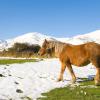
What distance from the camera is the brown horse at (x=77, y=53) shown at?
17016 millimetres

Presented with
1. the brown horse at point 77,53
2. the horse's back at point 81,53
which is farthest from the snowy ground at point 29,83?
the horse's back at point 81,53

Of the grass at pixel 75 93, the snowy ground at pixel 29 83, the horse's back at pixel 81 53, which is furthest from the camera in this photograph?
the horse's back at pixel 81 53

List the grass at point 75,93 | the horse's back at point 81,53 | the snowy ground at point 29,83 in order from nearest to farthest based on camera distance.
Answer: the grass at point 75,93 < the snowy ground at point 29,83 < the horse's back at point 81,53

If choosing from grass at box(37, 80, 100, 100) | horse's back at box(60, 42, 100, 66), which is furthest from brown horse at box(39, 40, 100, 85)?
grass at box(37, 80, 100, 100)

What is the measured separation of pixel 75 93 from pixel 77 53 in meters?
3.39

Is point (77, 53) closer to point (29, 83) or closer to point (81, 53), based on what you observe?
point (81, 53)

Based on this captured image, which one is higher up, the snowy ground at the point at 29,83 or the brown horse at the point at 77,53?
the brown horse at the point at 77,53

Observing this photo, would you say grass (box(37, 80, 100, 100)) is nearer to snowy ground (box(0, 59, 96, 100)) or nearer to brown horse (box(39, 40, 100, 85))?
snowy ground (box(0, 59, 96, 100))

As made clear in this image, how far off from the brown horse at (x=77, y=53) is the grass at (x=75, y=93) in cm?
110

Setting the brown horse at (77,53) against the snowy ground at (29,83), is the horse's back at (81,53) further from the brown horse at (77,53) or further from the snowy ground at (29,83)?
the snowy ground at (29,83)

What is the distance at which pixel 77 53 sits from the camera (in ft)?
58.9

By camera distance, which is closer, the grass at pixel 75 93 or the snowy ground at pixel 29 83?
the grass at pixel 75 93

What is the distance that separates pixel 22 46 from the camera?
61.2 meters

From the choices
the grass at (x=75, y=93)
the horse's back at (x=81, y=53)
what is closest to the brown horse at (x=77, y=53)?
the horse's back at (x=81, y=53)
